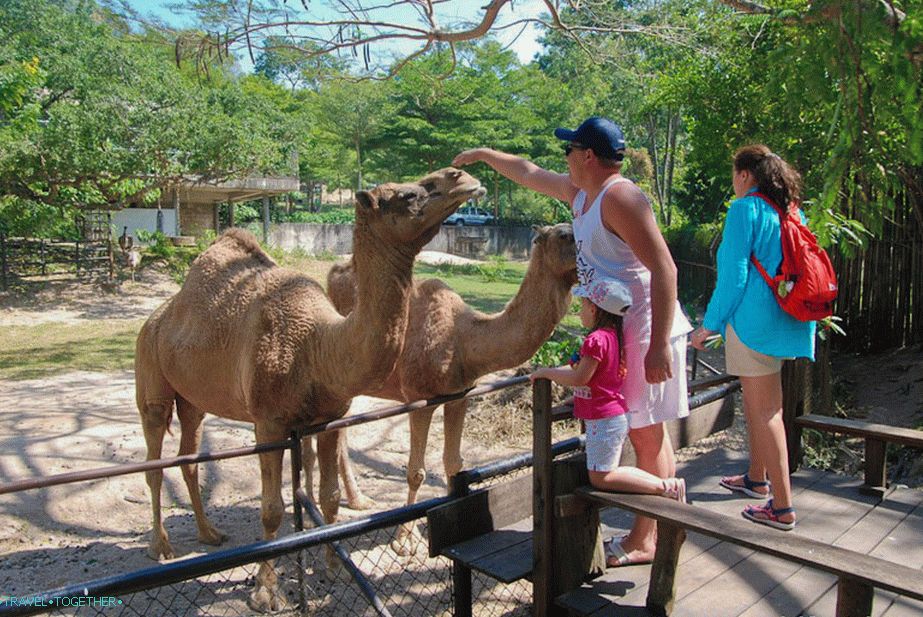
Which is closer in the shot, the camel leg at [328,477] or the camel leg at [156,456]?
the camel leg at [328,477]

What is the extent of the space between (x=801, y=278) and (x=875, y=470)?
147cm

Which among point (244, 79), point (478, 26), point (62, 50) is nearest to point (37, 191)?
point (62, 50)

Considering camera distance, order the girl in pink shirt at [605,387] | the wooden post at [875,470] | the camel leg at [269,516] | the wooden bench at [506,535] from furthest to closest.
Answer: the camel leg at [269,516]
the wooden post at [875,470]
the wooden bench at [506,535]
the girl in pink shirt at [605,387]

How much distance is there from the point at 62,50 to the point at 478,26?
17.4 meters

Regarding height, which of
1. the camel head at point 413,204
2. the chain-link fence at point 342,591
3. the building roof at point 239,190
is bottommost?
the chain-link fence at point 342,591

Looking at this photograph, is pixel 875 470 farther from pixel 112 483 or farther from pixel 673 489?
pixel 112 483

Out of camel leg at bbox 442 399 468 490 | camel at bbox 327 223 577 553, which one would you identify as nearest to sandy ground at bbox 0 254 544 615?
camel leg at bbox 442 399 468 490

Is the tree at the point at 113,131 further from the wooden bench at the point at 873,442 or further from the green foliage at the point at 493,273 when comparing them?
the wooden bench at the point at 873,442

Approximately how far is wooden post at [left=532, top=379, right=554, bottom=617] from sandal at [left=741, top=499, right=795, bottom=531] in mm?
1112

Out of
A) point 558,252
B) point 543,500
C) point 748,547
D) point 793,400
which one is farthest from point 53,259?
point 748,547

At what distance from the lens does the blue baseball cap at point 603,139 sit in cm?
276

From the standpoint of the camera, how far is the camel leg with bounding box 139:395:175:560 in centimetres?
494

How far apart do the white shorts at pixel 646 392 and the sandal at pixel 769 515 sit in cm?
72

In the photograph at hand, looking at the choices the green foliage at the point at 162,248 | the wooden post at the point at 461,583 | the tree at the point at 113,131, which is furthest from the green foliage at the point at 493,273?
the wooden post at the point at 461,583
